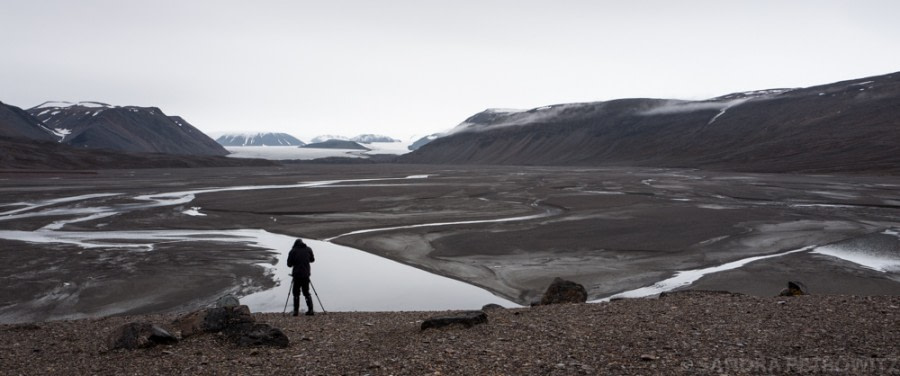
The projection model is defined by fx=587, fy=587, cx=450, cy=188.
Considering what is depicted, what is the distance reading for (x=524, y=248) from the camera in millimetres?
23875

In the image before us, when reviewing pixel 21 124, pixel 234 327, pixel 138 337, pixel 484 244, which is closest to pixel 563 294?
pixel 234 327

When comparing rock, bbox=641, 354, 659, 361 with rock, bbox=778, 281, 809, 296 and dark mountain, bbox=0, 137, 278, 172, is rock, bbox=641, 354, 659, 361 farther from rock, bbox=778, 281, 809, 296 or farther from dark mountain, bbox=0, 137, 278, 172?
dark mountain, bbox=0, 137, 278, 172

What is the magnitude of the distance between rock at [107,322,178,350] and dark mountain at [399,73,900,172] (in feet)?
295

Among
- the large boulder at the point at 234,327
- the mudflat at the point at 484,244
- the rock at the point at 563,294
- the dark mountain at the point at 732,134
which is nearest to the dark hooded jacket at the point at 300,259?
the large boulder at the point at 234,327

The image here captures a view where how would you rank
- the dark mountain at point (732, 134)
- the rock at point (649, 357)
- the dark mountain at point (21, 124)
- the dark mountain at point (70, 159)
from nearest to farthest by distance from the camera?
1. the rock at point (649, 357)
2. the dark mountain at point (70, 159)
3. the dark mountain at point (732, 134)
4. the dark mountain at point (21, 124)

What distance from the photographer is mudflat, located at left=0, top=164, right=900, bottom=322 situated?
17344 millimetres

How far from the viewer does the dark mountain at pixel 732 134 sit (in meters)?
97.7

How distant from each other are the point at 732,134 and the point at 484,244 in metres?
127

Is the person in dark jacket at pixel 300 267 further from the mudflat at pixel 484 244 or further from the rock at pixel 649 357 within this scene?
the rock at pixel 649 357

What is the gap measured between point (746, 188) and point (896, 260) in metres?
36.2

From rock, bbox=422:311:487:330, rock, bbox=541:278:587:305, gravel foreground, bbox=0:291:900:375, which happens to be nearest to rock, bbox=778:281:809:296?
gravel foreground, bbox=0:291:900:375

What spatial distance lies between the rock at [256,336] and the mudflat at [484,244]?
7.26 metres

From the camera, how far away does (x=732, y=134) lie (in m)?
134

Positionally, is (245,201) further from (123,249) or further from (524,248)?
(524,248)
